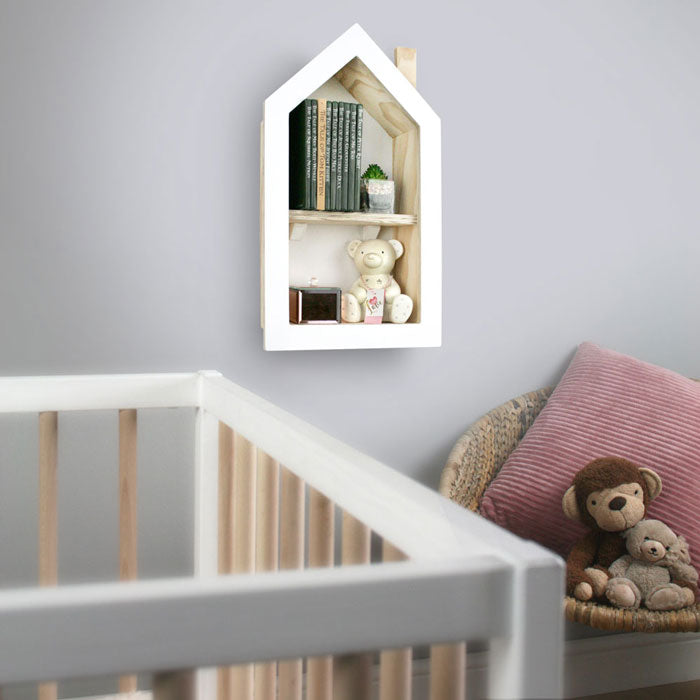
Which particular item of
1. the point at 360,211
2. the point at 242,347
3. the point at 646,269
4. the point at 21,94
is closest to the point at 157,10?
the point at 21,94

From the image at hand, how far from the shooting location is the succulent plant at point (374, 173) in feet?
5.50

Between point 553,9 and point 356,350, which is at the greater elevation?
point 553,9

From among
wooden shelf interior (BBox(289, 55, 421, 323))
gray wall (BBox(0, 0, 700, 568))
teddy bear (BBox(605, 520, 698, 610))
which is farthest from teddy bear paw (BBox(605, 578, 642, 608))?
wooden shelf interior (BBox(289, 55, 421, 323))

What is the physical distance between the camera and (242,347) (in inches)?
65.6

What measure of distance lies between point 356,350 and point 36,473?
659 millimetres

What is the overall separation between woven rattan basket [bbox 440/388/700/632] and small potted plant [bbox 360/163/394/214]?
0.50 m

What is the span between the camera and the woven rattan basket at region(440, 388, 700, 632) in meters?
1.38

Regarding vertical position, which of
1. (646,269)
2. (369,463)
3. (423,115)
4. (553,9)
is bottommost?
(369,463)

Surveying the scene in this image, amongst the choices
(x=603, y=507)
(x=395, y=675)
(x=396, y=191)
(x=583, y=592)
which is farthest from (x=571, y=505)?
(x=395, y=675)

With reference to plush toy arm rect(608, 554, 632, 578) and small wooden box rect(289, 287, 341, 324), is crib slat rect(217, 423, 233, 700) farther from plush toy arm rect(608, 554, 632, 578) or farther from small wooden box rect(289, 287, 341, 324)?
plush toy arm rect(608, 554, 632, 578)

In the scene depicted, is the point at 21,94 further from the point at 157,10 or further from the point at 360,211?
the point at 360,211

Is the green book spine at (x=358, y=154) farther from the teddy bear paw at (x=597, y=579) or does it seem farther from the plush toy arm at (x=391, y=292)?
the teddy bear paw at (x=597, y=579)

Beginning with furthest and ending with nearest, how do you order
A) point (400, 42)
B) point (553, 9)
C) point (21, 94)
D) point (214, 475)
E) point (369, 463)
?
point (553, 9)
point (400, 42)
point (21, 94)
point (214, 475)
point (369, 463)

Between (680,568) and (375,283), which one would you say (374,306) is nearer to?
(375,283)
